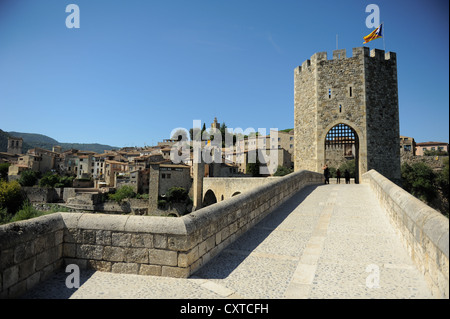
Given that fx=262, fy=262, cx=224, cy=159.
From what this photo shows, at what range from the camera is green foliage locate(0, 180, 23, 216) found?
43344mm

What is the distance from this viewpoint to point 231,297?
10.1 feet

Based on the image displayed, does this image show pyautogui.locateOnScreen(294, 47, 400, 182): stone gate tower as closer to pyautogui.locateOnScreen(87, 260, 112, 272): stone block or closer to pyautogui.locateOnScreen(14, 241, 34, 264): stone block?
pyautogui.locateOnScreen(87, 260, 112, 272): stone block

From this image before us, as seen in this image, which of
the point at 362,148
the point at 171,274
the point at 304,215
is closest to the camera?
the point at 171,274

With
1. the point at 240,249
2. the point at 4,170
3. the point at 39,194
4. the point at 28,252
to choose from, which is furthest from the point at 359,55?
the point at 4,170

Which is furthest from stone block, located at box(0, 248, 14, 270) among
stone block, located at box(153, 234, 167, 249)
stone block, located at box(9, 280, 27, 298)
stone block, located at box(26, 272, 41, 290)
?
stone block, located at box(153, 234, 167, 249)

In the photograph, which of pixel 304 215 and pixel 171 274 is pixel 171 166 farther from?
pixel 171 274

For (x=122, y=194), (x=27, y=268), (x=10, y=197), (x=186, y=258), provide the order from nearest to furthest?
1. (x=27, y=268)
2. (x=186, y=258)
3. (x=10, y=197)
4. (x=122, y=194)

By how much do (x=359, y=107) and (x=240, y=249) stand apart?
15.8 metres

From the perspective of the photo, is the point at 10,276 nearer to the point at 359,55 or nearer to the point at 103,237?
the point at 103,237

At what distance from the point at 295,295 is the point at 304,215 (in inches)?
182

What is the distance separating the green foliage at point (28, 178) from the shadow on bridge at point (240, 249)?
66.4 metres

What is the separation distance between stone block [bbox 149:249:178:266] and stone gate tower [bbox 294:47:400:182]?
15.8m

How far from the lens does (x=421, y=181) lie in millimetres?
28922
